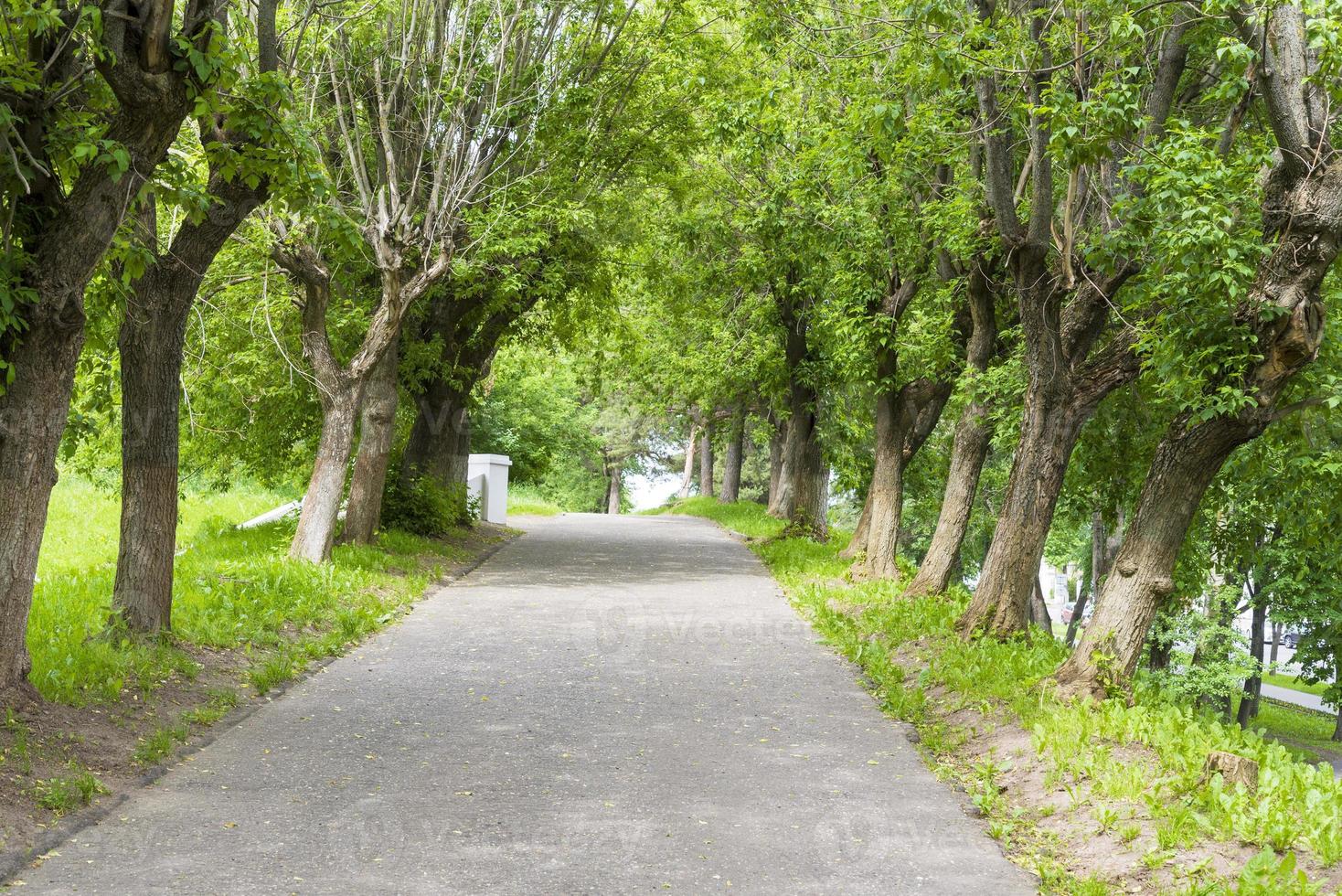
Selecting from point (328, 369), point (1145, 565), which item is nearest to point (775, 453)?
point (328, 369)

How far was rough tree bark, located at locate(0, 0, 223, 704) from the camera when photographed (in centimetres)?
690

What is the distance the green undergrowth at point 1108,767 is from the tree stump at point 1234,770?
5cm

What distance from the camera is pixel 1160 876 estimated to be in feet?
17.6

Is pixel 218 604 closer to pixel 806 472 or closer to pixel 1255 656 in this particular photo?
pixel 806 472

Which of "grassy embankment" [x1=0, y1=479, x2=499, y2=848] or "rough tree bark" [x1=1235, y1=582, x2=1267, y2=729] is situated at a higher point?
"grassy embankment" [x1=0, y1=479, x2=499, y2=848]

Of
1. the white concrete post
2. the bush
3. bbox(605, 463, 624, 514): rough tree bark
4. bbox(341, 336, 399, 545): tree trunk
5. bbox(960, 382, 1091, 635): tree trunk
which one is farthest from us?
bbox(605, 463, 624, 514): rough tree bark

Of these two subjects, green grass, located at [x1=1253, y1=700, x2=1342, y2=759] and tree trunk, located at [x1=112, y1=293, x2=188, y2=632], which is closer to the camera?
tree trunk, located at [x1=112, y1=293, x2=188, y2=632]

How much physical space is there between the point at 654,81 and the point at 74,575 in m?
11.8

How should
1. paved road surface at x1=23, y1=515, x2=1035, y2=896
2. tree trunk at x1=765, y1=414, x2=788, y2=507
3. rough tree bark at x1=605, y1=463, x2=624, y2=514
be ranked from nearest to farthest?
paved road surface at x1=23, y1=515, x2=1035, y2=896 → tree trunk at x1=765, y1=414, x2=788, y2=507 → rough tree bark at x1=605, y1=463, x2=624, y2=514

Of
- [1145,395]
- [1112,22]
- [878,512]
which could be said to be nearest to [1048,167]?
[1112,22]

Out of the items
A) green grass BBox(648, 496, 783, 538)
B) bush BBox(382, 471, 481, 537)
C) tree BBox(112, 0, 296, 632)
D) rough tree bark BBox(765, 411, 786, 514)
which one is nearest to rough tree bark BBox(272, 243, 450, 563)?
Result: bush BBox(382, 471, 481, 537)

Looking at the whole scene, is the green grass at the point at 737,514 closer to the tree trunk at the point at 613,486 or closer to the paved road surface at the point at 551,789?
the tree trunk at the point at 613,486

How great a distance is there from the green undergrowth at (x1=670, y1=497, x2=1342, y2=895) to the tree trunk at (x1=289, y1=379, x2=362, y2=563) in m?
6.86

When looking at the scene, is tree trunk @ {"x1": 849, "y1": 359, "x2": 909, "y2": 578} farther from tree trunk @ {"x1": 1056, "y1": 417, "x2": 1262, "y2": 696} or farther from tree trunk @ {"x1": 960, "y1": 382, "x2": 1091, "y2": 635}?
tree trunk @ {"x1": 1056, "y1": 417, "x2": 1262, "y2": 696}
